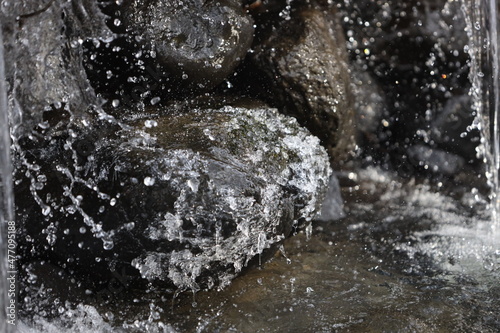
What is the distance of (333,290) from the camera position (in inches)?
134

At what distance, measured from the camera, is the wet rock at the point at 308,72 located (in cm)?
462

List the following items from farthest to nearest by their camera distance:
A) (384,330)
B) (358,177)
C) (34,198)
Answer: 1. (358,177)
2. (34,198)
3. (384,330)

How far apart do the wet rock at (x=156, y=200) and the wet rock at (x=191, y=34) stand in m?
0.55

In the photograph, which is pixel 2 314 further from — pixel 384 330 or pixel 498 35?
pixel 498 35

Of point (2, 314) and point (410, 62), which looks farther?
point (410, 62)

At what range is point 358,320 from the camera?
3.05m

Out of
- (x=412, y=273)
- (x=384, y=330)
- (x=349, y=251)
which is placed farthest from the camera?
(x=349, y=251)

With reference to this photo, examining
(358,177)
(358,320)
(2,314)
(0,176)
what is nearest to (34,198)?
(0,176)

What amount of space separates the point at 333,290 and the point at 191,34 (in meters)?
1.74

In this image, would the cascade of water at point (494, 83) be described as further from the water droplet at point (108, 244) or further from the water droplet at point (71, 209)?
the water droplet at point (71, 209)

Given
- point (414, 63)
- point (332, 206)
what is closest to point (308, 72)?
point (332, 206)

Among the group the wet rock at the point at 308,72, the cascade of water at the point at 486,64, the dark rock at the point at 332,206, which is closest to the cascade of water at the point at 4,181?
the wet rock at the point at 308,72

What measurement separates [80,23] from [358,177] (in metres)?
2.61

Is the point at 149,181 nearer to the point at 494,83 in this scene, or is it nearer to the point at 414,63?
the point at 414,63
